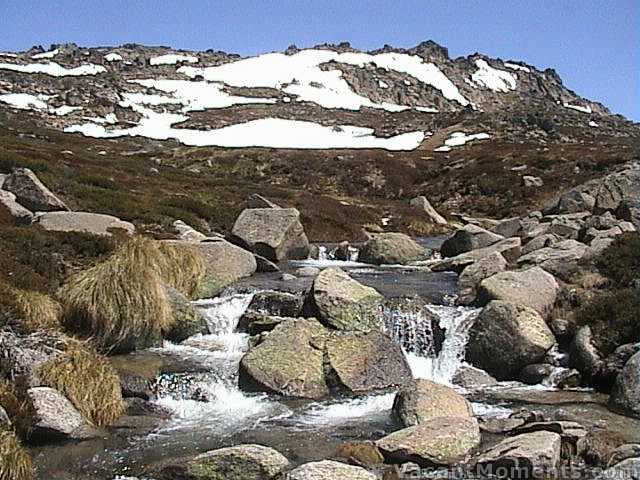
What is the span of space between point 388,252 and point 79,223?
11.4 metres

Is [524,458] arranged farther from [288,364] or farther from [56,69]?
[56,69]

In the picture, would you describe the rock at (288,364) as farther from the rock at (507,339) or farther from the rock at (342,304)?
the rock at (507,339)

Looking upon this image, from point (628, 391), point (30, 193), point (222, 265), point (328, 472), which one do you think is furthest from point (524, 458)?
point (30, 193)

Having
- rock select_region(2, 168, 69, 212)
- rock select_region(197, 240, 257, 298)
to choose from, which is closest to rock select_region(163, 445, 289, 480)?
rock select_region(197, 240, 257, 298)

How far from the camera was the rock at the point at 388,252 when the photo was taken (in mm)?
26938

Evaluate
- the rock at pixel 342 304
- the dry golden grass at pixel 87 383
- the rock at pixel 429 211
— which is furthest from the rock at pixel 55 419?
the rock at pixel 429 211

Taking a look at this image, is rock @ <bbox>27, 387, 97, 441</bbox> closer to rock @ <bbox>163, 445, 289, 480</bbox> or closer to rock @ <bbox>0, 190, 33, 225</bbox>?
rock @ <bbox>163, 445, 289, 480</bbox>

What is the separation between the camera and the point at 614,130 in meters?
133

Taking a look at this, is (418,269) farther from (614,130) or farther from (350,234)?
(614,130)

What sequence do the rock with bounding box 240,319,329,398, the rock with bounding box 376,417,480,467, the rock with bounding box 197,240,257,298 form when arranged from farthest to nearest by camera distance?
the rock with bounding box 197,240,257,298, the rock with bounding box 240,319,329,398, the rock with bounding box 376,417,480,467

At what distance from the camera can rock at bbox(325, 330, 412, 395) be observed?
13633 mm

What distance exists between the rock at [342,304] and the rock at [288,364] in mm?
1082

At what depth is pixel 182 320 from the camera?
51.2 ft

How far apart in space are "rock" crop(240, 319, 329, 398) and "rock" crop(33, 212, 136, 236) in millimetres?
8162
